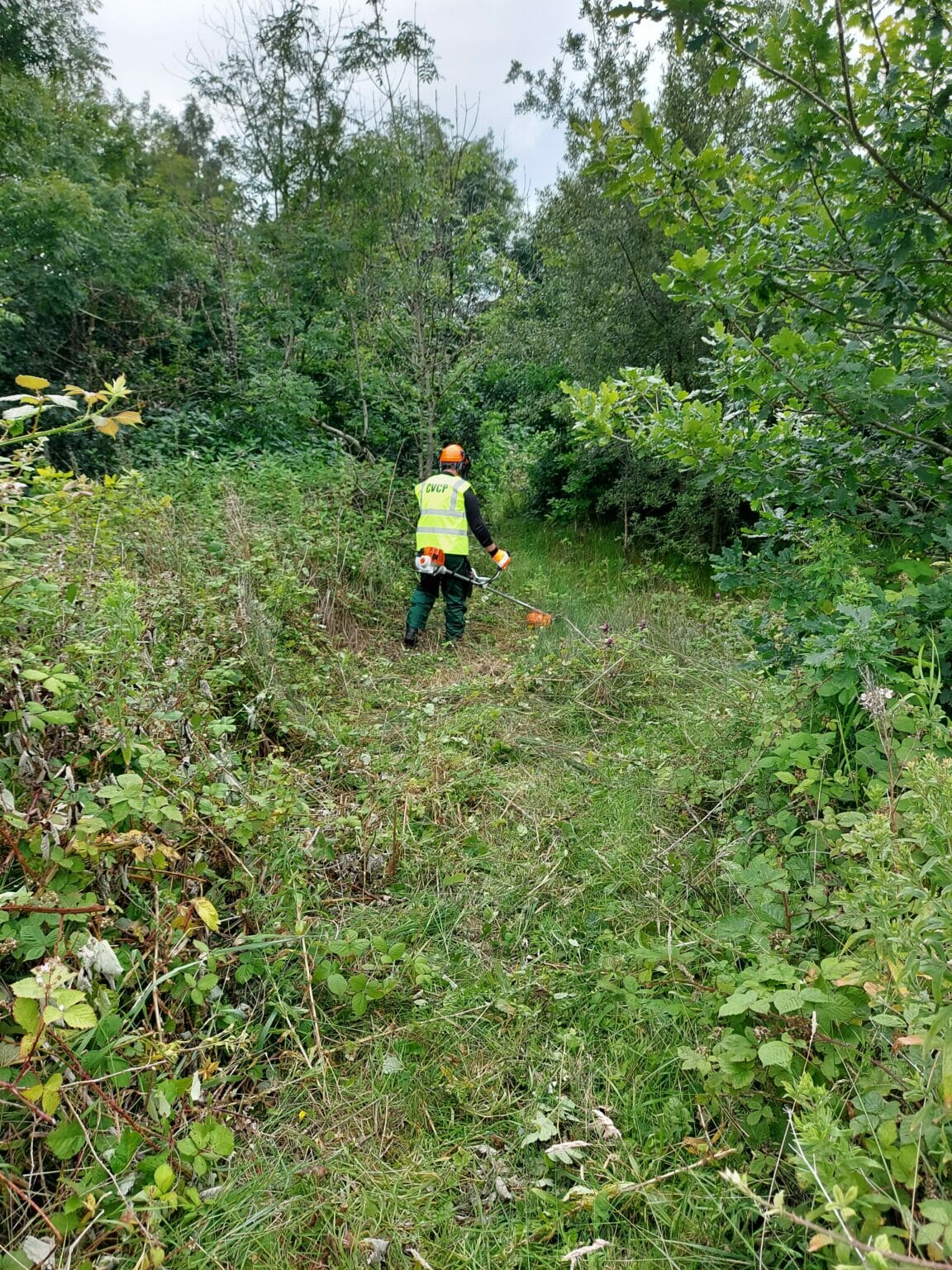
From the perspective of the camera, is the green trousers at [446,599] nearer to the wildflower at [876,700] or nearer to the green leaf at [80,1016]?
the wildflower at [876,700]

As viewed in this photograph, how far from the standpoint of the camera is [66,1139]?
4.47 feet

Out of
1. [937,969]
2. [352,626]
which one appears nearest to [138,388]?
[352,626]

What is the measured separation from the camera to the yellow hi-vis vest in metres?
5.67

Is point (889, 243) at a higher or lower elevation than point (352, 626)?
higher

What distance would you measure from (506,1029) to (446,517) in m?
4.42

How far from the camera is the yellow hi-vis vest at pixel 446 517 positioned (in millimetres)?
5668

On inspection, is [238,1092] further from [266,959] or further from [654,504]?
[654,504]

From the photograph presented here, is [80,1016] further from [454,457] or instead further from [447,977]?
[454,457]

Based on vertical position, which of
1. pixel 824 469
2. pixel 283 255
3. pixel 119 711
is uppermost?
pixel 283 255

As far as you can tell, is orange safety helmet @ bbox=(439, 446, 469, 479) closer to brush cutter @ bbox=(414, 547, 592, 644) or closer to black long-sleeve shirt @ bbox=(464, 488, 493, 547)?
black long-sleeve shirt @ bbox=(464, 488, 493, 547)

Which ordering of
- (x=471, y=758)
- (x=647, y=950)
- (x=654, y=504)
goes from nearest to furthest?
(x=647, y=950), (x=471, y=758), (x=654, y=504)

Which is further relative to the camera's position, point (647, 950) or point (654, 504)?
point (654, 504)

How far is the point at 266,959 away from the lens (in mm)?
2008

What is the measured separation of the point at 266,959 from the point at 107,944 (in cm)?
54
